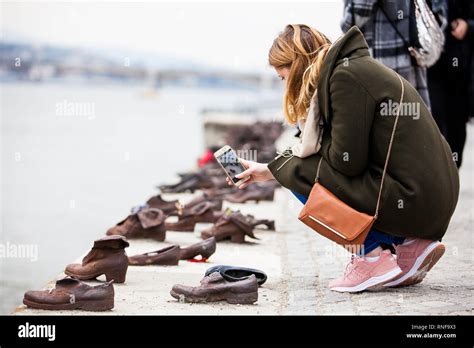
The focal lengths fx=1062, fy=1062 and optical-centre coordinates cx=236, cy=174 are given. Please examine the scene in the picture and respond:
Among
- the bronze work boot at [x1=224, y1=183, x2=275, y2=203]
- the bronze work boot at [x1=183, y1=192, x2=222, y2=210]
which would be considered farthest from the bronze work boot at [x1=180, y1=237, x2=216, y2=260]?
the bronze work boot at [x1=224, y1=183, x2=275, y2=203]

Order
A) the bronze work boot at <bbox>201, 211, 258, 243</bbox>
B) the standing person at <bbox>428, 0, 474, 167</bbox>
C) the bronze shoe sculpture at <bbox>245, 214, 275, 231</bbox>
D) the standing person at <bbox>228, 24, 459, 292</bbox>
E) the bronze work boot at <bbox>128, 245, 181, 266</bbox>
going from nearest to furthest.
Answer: the standing person at <bbox>228, 24, 459, 292</bbox> → the bronze work boot at <bbox>128, 245, 181, 266</bbox> → the bronze work boot at <bbox>201, 211, 258, 243</bbox> → the bronze shoe sculpture at <bbox>245, 214, 275, 231</bbox> → the standing person at <bbox>428, 0, 474, 167</bbox>

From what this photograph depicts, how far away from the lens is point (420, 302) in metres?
4.88


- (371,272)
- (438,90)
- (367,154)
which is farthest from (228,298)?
(438,90)

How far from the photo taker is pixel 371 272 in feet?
16.7

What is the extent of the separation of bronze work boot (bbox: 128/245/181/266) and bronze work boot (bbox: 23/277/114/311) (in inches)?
44.4

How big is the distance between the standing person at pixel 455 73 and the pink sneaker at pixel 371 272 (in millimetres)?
2625

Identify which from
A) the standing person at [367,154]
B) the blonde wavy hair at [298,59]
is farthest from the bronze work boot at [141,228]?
the blonde wavy hair at [298,59]

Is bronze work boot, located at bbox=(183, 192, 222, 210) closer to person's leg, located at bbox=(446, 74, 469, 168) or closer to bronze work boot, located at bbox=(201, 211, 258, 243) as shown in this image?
bronze work boot, located at bbox=(201, 211, 258, 243)

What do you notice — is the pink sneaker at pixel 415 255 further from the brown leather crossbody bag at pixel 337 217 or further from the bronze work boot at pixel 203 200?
the bronze work boot at pixel 203 200

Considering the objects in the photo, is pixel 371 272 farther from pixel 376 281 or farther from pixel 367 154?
pixel 367 154

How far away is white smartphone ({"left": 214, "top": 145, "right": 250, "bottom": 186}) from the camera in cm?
522

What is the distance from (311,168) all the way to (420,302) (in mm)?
801

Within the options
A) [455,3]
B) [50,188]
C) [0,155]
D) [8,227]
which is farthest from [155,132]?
[455,3]

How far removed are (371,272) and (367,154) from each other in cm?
61
